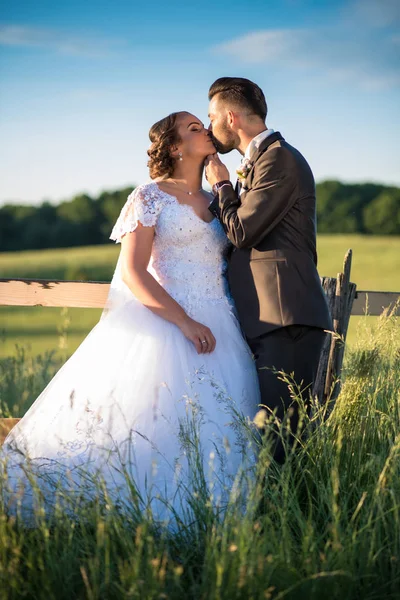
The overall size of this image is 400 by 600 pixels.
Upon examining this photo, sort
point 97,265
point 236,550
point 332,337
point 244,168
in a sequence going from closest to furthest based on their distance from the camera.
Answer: point 236,550 < point 244,168 < point 332,337 < point 97,265

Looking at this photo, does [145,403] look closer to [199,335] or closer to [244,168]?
[199,335]

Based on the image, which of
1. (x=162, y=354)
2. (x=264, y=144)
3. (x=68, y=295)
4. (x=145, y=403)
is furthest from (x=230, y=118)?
(x=68, y=295)

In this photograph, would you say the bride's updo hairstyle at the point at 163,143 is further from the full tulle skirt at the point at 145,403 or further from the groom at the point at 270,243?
the full tulle skirt at the point at 145,403

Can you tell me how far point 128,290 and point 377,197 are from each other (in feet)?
115

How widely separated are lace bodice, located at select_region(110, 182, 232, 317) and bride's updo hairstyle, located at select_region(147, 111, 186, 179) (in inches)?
5.5

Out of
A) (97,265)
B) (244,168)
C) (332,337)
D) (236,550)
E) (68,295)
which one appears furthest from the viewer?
(97,265)

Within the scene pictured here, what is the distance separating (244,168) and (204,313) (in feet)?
2.67

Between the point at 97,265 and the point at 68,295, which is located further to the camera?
the point at 97,265

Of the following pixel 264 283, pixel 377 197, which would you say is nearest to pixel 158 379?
pixel 264 283

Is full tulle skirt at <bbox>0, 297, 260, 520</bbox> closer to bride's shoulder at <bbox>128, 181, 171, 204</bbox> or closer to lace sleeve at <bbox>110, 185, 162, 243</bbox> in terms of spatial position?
lace sleeve at <bbox>110, 185, 162, 243</bbox>

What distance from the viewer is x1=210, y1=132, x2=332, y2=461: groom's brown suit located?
12.4 feet

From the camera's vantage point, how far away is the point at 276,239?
12.6ft

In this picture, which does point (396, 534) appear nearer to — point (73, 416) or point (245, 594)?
point (245, 594)

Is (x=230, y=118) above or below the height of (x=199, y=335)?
above
